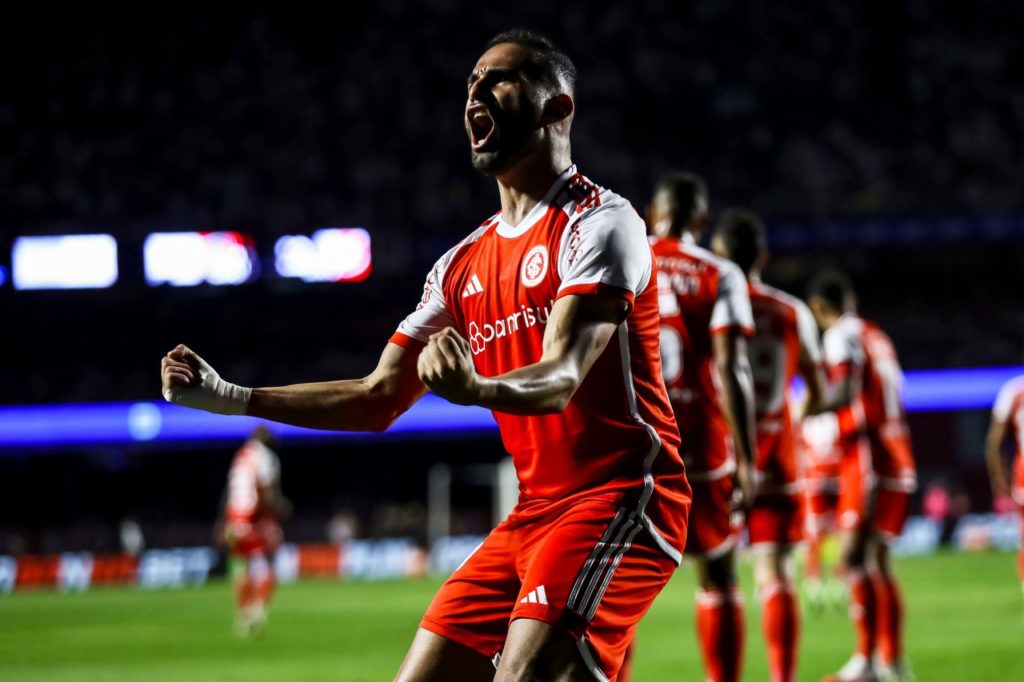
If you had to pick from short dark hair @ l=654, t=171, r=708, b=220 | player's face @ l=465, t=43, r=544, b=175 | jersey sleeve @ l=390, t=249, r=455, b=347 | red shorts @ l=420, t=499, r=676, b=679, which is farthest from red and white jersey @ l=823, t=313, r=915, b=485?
player's face @ l=465, t=43, r=544, b=175

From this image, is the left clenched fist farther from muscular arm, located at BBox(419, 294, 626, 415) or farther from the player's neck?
the player's neck

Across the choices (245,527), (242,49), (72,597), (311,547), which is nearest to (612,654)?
(245,527)

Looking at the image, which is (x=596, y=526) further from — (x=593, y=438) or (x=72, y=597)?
(x=72, y=597)

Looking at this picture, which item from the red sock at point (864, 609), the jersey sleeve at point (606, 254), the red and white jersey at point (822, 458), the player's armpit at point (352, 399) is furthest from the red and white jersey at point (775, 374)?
the red and white jersey at point (822, 458)

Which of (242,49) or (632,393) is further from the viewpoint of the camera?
(242,49)

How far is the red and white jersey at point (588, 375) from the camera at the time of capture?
3531 millimetres

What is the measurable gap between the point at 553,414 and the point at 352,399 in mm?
817

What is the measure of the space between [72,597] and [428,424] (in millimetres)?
9146

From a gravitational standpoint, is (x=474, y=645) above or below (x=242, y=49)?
below

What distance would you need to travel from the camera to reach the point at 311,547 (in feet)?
88.7

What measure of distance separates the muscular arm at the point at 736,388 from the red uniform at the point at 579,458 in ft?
8.19

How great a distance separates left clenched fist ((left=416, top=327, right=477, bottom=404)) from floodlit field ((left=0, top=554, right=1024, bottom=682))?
6237mm

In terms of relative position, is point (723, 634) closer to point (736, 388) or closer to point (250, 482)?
point (736, 388)

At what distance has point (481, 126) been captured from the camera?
3627 millimetres
